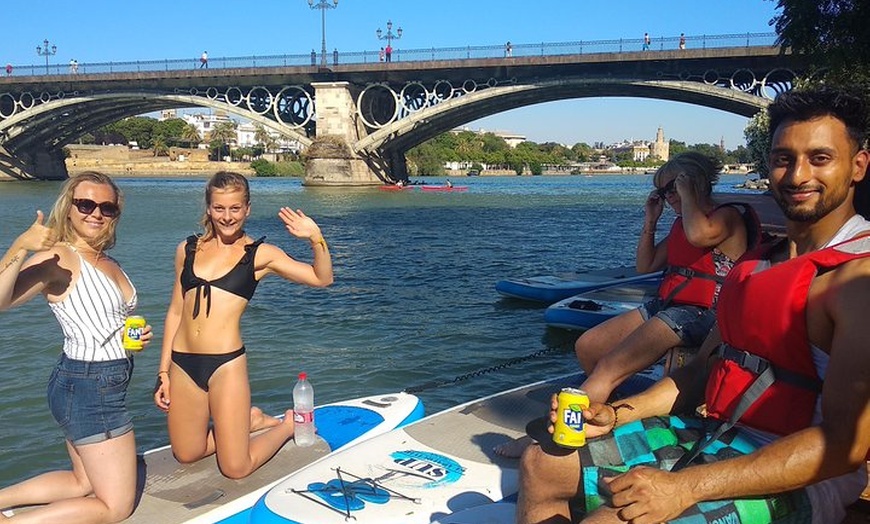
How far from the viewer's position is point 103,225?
4473 mm

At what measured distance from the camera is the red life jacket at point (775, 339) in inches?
111

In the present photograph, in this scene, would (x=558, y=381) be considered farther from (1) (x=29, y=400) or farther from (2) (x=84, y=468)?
(1) (x=29, y=400)

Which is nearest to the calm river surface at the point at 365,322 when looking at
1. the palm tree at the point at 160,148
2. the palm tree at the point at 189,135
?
the palm tree at the point at 160,148

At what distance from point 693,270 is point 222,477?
352cm

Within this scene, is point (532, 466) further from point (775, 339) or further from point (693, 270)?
point (693, 270)

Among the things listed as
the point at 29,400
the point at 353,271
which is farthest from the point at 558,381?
the point at 353,271

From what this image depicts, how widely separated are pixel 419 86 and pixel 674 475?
5465 cm

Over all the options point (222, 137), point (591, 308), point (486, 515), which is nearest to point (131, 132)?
point (222, 137)

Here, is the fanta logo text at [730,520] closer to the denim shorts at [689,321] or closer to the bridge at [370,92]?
the denim shorts at [689,321]

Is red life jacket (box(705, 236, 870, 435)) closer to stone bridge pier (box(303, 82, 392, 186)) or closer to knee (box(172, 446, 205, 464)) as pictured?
knee (box(172, 446, 205, 464))

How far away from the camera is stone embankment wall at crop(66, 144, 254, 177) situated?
334 ft

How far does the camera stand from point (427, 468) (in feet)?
16.6

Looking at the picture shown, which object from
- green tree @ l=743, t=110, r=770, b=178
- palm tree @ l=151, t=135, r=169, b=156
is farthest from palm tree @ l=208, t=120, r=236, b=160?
green tree @ l=743, t=110, r=770, b=178

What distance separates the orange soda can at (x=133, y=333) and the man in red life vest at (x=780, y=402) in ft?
7.69
